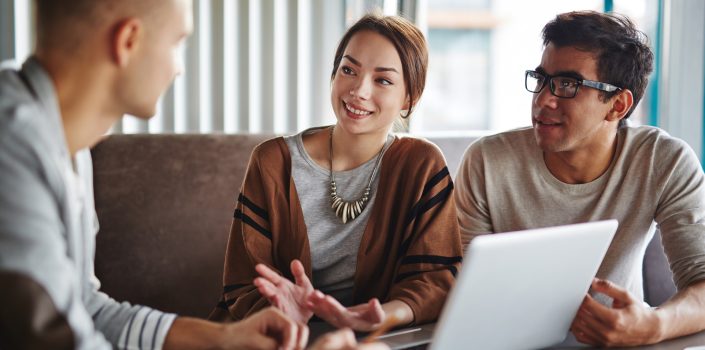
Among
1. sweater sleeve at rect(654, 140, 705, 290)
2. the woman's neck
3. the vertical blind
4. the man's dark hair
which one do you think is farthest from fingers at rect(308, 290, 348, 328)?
the vertical blind

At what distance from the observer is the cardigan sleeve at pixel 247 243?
1.58 meters

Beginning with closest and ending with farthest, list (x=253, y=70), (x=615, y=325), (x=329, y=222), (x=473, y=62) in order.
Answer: (x=615, y=325) < (x=329, y=222) < (x=253, y=70) < (x=473, y=62)

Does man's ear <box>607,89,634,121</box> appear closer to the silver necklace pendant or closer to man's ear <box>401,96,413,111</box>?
man's ear <box>401,96,413,111</box>

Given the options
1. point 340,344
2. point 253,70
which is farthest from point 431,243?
point 253,70

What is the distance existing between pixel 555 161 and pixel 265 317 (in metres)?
0.99

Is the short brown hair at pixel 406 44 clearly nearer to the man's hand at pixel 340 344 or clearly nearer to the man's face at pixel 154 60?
the man's face at pixel 154 60

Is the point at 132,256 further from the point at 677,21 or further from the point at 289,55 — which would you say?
the point at 677,21

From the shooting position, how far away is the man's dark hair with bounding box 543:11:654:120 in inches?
67.6

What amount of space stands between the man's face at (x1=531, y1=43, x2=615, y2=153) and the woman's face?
0.35 m

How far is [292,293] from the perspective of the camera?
1351 millimetres

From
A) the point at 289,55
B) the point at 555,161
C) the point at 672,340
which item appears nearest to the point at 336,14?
the point at 289,55

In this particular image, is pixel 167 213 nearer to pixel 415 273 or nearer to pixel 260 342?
pixel 415 273

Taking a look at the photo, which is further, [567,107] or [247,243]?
[567,107]

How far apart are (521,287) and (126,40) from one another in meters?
0.63
